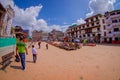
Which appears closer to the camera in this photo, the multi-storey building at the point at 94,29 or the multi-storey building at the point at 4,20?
the multi-storey building at the point at 4,20

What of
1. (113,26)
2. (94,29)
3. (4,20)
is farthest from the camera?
(94,29)

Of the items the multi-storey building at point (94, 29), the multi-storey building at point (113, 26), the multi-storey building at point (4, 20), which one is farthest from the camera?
the multi-storey building at point (94, 29)

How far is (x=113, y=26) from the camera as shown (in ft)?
117

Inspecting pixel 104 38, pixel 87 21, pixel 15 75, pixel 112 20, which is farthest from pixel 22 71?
pixel 87 21

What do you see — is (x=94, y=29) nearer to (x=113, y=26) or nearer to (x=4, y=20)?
(x=113, y=26)

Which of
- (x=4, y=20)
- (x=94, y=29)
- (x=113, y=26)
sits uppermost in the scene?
(x=94, y=29)

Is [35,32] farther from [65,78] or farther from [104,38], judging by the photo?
[65,78]

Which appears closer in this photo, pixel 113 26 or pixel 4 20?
pixel 4 20

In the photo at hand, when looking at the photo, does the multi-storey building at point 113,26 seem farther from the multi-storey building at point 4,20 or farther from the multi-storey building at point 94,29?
the multi-storey building at point 4,20

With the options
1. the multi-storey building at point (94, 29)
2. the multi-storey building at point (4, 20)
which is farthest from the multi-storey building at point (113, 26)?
the multi-storey building at point (4, 20)

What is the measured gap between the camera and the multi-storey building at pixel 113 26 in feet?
113

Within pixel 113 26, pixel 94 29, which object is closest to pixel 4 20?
pixel 113 26

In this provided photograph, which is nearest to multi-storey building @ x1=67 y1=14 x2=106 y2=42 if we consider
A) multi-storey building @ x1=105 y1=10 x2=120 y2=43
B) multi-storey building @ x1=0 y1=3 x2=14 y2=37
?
multi-storey building @ x1=105 y1=10 x2=120 y2=43

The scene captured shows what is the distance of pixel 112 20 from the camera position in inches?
1428
